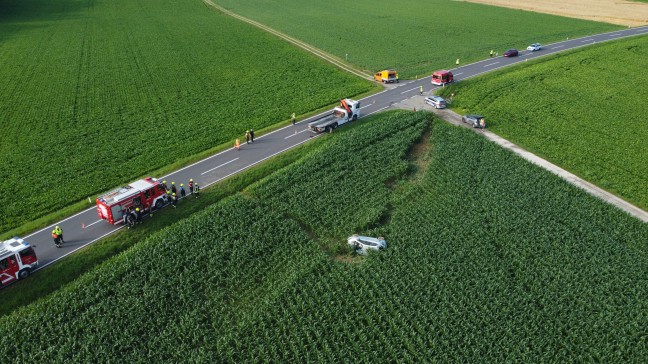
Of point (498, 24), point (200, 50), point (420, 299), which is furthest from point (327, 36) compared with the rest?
point (420, 299)

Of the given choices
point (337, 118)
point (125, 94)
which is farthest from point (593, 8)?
point (125, 94)

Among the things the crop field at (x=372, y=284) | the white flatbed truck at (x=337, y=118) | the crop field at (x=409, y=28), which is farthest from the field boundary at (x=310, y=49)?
the crop field at (x=372, y=284)

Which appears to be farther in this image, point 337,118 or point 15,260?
point 337,118

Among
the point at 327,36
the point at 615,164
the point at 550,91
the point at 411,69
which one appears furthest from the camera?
the point at 327,36

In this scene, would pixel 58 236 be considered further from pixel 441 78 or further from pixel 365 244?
pixel 441 78

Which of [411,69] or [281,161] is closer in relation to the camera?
[281,161]

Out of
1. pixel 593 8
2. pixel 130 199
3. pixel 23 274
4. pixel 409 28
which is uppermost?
pixel 593 8

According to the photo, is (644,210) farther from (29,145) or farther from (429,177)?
(29,145)

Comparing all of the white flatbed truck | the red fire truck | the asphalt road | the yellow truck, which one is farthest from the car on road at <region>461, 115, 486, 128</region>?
the red fire truck
